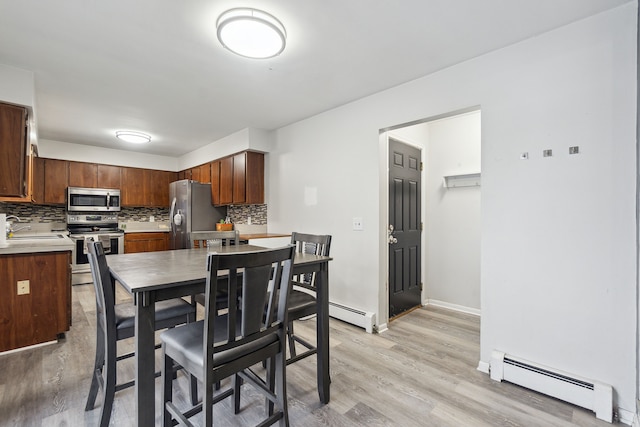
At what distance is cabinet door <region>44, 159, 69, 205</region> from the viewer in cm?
489

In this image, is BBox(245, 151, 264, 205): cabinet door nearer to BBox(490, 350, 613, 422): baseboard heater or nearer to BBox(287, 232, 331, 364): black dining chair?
BBox(287, 232, 331, 364): black dining chair

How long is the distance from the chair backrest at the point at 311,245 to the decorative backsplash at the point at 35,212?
17.5ft

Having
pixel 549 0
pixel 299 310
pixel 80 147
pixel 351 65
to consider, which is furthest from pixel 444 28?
pixel 80 147

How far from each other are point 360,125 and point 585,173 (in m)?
1.92

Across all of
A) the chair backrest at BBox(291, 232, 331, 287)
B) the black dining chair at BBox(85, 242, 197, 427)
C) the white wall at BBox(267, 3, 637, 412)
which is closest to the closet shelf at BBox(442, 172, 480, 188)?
the white wall at BBox(267, 3, 637, 412)

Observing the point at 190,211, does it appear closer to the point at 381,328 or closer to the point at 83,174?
the point at 83,174

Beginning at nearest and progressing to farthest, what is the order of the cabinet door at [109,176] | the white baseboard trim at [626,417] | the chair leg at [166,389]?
the chair leg at [166,389]
the white baseboard trim at [626,417]
the cabinet door at [109,176]

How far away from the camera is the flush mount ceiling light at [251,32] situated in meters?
1.78

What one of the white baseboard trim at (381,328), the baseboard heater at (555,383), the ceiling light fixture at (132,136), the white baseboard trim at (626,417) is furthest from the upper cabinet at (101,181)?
the white baseboard trim at (626,417)

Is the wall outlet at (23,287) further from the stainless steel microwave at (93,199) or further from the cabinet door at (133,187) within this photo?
the cabinet door at (133,187)

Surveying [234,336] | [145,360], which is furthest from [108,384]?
[234,336]

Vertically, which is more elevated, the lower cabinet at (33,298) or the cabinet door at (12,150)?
the cabinet door at (12,150)

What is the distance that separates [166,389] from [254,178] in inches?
131

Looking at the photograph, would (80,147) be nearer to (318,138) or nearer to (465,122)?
(318,138)
